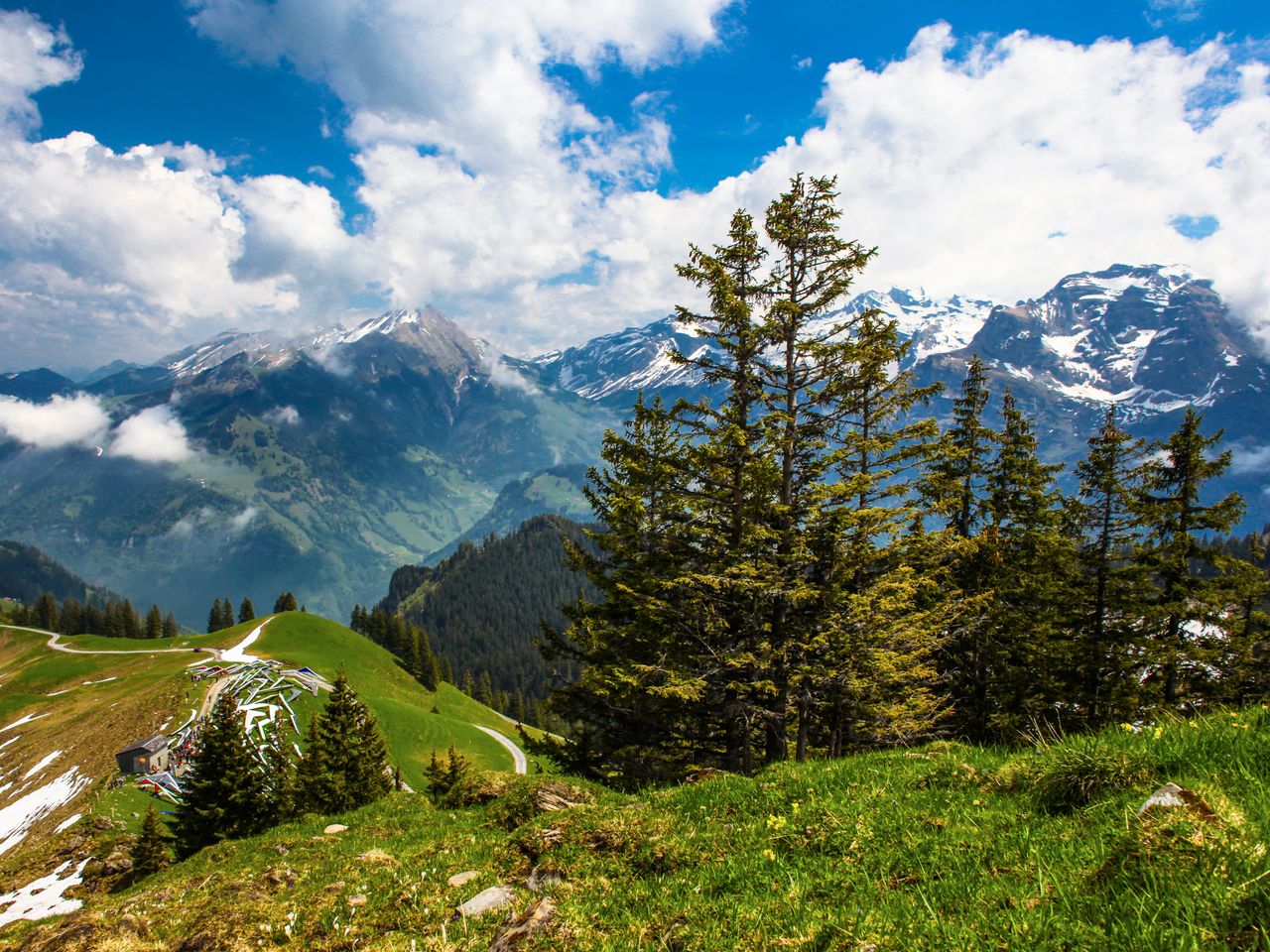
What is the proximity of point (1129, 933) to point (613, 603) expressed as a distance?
17.4 meters

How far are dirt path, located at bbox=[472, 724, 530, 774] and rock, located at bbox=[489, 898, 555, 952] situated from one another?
73.0m

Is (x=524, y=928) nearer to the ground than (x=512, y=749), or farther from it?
farther from it

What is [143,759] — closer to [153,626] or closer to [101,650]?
[101,650]

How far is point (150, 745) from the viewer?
5312 cm

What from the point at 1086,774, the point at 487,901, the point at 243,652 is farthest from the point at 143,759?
the point at 1086,774

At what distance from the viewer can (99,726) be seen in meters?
60.4

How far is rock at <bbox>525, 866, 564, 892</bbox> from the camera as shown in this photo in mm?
6584

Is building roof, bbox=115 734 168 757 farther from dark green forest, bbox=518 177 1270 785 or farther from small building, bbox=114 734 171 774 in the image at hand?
dark green forest, bbox=518 177 1270 785

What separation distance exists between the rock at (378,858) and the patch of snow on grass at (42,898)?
29.7m

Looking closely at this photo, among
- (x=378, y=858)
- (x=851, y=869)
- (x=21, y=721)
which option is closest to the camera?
(x=851, y=869)

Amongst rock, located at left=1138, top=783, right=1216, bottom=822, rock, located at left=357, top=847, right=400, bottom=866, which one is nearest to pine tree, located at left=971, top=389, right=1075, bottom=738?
rock, located at left=1138, top=783, right=1216, bottom=822

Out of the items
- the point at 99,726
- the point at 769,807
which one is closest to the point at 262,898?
the point at 769,807

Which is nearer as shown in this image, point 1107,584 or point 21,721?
point 1107,584

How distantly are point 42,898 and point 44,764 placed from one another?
40432 millimetres
